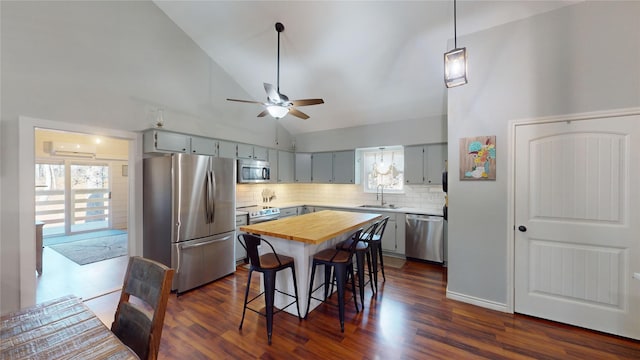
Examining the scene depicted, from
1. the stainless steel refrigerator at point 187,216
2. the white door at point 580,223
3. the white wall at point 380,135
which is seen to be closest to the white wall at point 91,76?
the stainless steel refrigerator at point 187,216

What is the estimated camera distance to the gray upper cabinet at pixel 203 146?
3.87m

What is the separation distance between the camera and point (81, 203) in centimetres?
669

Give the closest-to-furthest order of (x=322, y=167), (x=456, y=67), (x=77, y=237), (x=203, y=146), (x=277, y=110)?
(x=456, y=67) → (x=277, y=110) → (x=203, y=146) → (x=322, y=167) → (x=77, y=237)

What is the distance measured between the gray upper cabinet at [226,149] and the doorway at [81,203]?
232 centimetres

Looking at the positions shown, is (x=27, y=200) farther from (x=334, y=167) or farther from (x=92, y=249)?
(x=334, y=167)

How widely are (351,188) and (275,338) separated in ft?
12.3

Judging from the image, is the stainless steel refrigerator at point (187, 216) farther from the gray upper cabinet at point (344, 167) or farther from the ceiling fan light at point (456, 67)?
the ceiling fan light at point (456, 67)

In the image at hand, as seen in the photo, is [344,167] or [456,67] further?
[344,167]

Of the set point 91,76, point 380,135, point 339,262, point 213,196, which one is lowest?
point 339,262

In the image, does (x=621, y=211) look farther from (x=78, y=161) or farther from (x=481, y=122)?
(x=78, y=161)

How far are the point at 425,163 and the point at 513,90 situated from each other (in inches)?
77.4

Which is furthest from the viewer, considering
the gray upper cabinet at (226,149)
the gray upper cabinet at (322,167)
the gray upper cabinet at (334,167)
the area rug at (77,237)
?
the area rug at (77,237)

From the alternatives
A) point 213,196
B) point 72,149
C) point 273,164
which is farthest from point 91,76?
point 72,149

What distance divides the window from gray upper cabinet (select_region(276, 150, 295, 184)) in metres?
1.60
